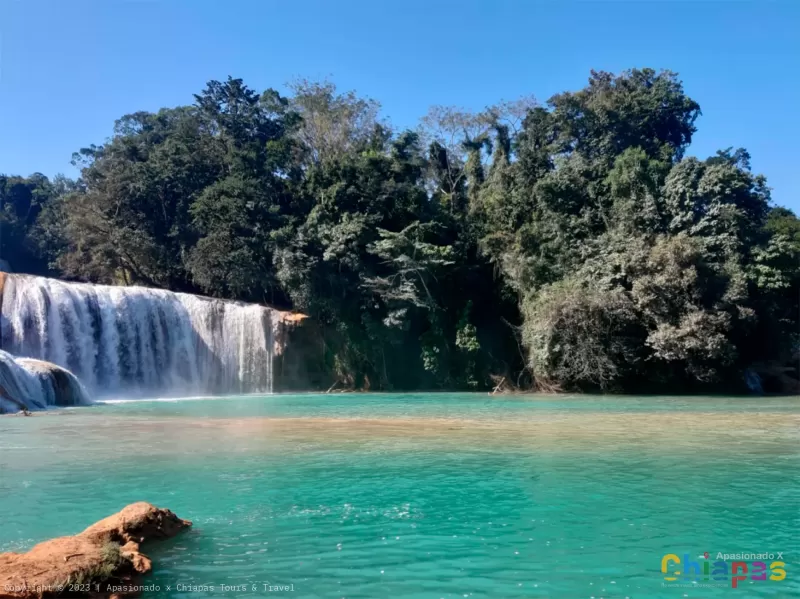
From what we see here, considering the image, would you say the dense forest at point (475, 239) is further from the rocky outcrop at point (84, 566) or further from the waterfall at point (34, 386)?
the rocky outcrop at point (84, 566)

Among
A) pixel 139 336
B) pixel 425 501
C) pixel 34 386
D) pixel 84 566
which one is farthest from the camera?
pixel 139 336

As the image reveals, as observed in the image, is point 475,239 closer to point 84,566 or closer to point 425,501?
point 425,501

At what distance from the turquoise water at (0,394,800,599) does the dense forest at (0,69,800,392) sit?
12722 millimetres

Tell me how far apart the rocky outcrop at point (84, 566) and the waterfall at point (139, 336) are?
21764 millimetres

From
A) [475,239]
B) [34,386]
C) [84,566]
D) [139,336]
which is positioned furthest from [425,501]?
[475,239]

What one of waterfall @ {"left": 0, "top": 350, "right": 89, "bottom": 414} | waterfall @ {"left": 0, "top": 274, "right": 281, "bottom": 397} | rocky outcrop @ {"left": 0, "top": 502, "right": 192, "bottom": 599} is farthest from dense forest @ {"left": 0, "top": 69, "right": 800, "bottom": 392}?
rocky outcrop @ {"left": 0, "top": 502, "right": 192, "bottom": 599}

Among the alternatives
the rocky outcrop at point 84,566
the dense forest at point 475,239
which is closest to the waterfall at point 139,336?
the dense forest at point 475,239

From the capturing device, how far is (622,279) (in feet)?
86.6

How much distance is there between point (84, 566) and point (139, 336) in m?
24.6

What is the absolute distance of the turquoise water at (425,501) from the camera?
4.94m

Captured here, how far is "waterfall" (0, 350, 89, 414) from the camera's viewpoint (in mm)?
17281

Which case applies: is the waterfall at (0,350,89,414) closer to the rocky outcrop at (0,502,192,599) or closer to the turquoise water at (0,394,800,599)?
the turquoise water at (0,394,800,599)

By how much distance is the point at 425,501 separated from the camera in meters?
7.18

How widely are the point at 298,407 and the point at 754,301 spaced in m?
19.4
